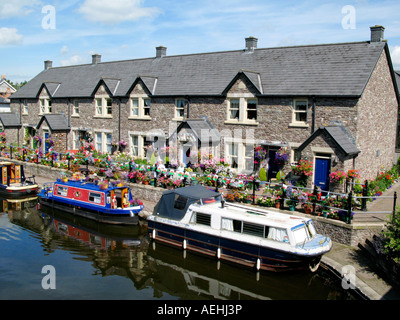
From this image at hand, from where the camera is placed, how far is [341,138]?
18.2 m

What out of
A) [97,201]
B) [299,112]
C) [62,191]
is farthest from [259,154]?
[62,191]

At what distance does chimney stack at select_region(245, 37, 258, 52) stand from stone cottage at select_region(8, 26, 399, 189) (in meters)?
A: 0.07

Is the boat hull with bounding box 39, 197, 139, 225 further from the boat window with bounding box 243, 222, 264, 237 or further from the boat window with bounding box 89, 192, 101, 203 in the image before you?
the boat window with bounding box 243, 222, 264, 237

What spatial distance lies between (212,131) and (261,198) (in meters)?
7.45

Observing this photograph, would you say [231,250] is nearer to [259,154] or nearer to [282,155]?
[282,155]

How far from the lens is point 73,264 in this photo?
1425cm

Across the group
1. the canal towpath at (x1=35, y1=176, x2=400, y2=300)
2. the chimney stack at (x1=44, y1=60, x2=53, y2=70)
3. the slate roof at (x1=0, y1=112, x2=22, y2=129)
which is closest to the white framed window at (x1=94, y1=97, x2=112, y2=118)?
the slate roof at (x1=0, y1=112, x2=22, y2=129)

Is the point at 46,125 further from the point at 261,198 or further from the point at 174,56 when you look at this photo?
the point at 261,198

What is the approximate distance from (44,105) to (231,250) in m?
28.7

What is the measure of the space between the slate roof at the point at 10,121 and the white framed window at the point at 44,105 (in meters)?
3.46

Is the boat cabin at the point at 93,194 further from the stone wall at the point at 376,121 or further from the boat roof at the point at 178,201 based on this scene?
the stone wall at the point at 376,121

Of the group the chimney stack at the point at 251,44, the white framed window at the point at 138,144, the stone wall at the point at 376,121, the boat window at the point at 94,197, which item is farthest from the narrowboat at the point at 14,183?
the stone wall at the point at 376,121

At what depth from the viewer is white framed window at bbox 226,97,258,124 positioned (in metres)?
22.7

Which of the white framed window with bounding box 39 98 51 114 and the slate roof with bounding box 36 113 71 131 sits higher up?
the white framed window with bounding box 39 98 51 114
